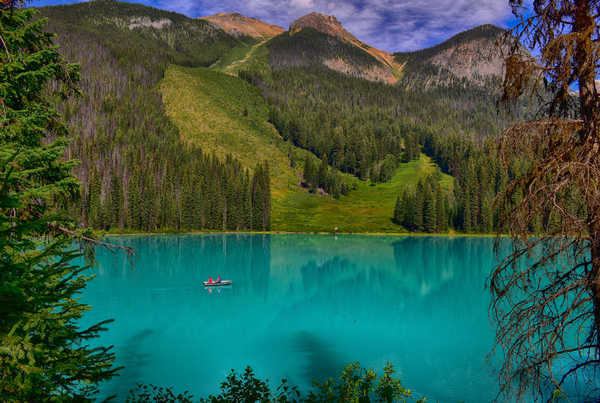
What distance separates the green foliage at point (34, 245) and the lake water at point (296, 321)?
1568cm

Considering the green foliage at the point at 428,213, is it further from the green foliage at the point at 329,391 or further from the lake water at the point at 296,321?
the green foliage at the point at 329,391

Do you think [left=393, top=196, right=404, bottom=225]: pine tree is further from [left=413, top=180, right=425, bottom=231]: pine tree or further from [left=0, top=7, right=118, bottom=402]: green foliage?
[left=0, top=7, right=118, bottom=402]: green foliage

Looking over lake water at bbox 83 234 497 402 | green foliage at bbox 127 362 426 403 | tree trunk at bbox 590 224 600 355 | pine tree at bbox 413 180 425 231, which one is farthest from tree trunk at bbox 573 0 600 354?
pine tree at bbox 413 180 425 231

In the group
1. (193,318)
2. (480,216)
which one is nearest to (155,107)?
(480,216)

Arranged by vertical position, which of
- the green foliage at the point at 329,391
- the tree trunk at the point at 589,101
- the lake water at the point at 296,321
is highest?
the tree trunk at the point at 589,101

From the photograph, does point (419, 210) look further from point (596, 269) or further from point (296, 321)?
point (596, 269)

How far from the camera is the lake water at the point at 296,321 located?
23.6 meters

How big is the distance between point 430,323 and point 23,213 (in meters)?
35.4

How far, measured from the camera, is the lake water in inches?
928

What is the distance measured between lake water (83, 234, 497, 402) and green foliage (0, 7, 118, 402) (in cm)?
1568

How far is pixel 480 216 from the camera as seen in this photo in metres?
131

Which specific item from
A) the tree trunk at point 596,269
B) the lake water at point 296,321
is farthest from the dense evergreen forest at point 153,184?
the tree trunk at point 596,269

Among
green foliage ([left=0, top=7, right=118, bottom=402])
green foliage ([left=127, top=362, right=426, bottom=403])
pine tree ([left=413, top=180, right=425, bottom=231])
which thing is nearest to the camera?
green foliage ([left=0, top=7, right=118, bottom=402])

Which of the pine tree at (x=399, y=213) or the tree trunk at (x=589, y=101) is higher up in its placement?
the tree trunk at (x=589, y=101)
